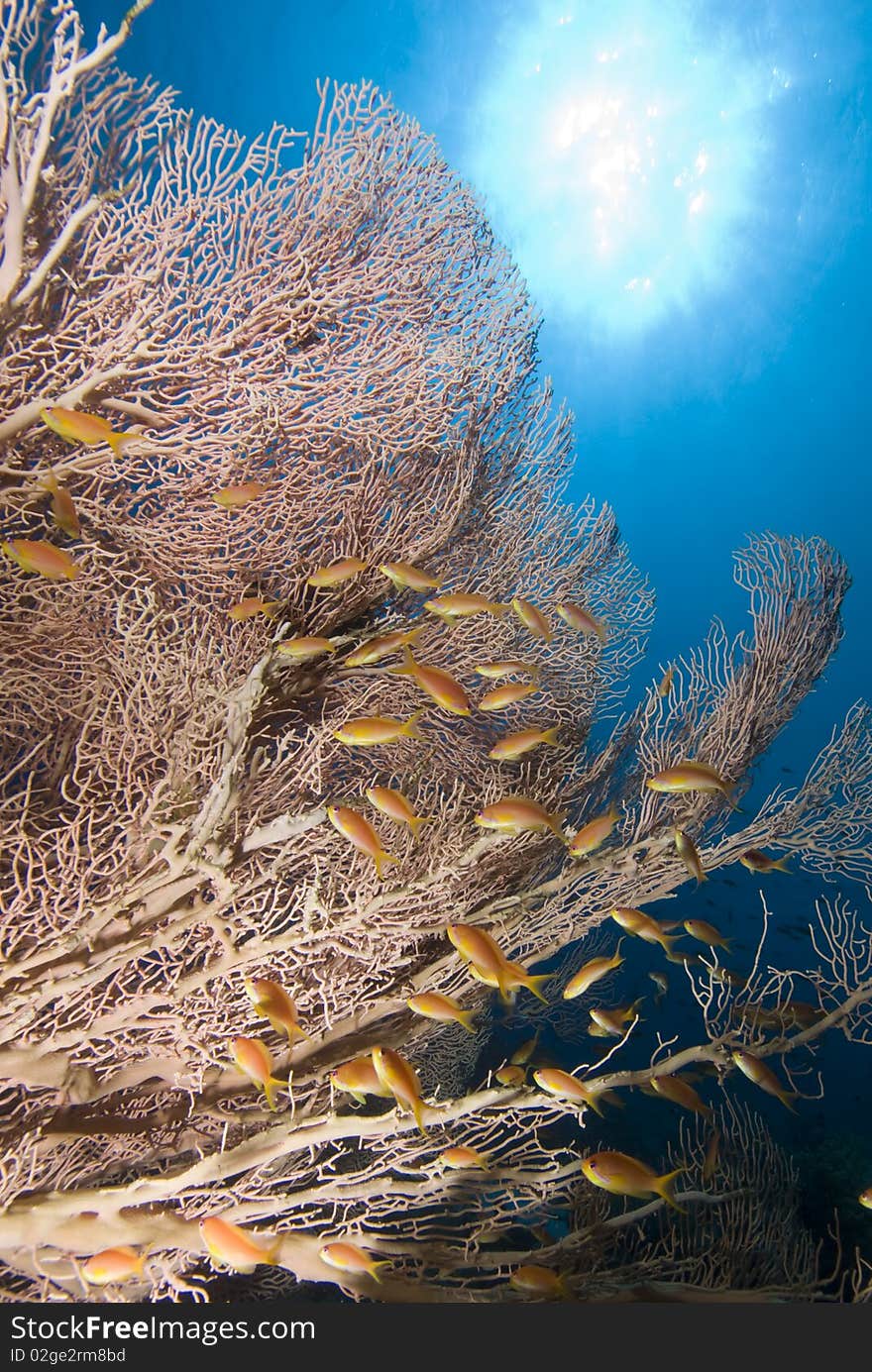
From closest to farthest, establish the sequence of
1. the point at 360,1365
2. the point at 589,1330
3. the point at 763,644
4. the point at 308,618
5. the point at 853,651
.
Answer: the point at 360,1365 → the point at 589,1330 → the point at 308,618 → the point at 763,644 → the point at 853,651

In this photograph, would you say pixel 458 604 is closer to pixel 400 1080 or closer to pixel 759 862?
pixel 400 1080

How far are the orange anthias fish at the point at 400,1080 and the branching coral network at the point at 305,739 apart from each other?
0.05ft

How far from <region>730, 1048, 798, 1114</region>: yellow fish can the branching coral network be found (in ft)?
0.34

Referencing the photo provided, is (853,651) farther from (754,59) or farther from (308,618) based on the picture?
(308,618)

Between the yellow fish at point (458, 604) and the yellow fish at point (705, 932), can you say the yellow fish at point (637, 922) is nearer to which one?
the yellow fish at point (705, 932)

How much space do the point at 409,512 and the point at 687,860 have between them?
Result: 2719mm

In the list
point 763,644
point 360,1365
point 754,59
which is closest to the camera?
point 360,1365

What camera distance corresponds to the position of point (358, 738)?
2.77 meters

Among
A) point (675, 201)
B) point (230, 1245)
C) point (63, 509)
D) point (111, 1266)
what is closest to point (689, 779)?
point (230, 1245)

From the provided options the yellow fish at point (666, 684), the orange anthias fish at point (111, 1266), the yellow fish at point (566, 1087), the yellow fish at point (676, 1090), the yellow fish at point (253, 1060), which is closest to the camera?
the orange anthias fish at point (111, 1266)

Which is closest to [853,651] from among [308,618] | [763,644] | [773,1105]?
[773,1105]

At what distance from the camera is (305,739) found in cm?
313

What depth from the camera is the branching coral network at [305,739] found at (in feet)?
8.21

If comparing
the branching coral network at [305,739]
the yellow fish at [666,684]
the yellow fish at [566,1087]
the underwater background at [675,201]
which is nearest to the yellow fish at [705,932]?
the branching coral network at [305,739]
